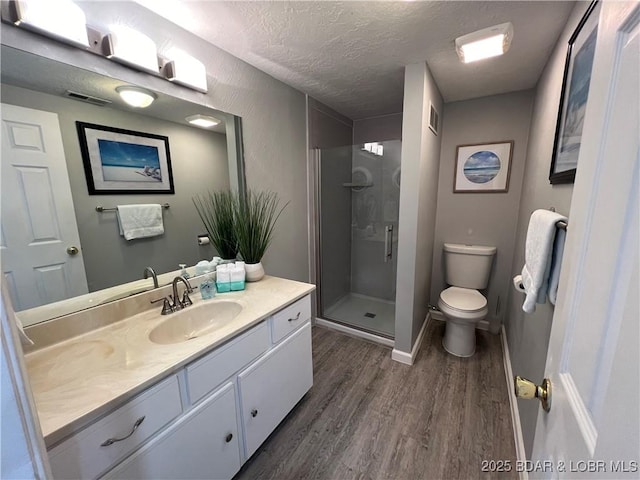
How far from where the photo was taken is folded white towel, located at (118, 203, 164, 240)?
1.29m

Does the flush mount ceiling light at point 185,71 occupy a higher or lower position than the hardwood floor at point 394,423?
higher

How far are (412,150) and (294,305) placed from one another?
1.34 metres

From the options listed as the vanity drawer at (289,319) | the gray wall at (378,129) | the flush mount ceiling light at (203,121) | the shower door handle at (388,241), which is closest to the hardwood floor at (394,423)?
the vanity drawer at (289,319)

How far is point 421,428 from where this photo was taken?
5.16 feet

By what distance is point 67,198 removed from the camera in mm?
1098

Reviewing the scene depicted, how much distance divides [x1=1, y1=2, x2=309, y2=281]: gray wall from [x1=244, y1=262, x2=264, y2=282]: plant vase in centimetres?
36

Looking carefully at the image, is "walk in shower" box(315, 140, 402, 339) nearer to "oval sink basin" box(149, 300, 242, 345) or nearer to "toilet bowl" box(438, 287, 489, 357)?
"toilet bowl" box(438, 287, 489, 357)

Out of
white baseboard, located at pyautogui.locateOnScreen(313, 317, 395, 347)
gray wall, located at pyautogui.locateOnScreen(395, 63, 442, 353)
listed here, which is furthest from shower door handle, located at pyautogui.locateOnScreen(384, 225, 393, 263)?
white baseboard, located at pyautogui.locateOnScreen(313, 317, 395, 347)

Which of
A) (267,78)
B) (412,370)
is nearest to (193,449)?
(412,370)

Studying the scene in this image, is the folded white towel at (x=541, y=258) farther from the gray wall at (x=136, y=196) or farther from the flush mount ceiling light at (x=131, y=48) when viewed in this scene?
the flush mount ceiling light at (x=131, y=48)

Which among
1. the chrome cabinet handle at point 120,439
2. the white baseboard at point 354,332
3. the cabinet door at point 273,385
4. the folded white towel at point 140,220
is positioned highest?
the folded white towel at point 140,220

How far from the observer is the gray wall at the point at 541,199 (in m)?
1.16

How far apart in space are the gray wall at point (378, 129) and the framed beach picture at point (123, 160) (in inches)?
92.2

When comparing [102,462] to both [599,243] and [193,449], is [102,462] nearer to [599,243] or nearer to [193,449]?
[193,449]
